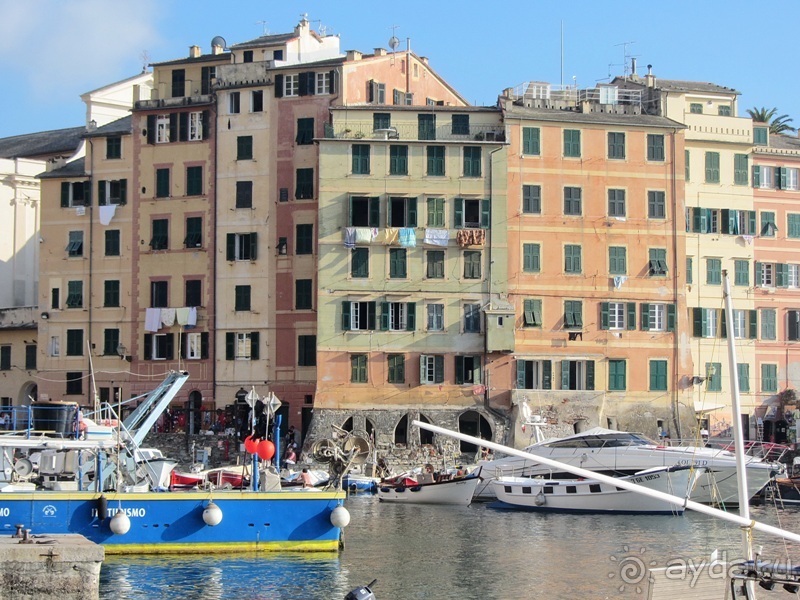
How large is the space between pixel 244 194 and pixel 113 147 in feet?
28.1

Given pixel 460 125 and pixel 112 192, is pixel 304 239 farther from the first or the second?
pixel 112 192

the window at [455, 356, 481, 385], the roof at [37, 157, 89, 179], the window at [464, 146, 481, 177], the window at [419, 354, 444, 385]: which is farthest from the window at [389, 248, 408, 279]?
the roof at [37, 157, 89, 179]

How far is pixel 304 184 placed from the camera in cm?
7600

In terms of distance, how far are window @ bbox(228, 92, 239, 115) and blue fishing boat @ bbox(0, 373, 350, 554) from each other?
38333 millimetres

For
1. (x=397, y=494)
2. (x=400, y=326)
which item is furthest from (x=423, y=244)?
(x=397, y=494)

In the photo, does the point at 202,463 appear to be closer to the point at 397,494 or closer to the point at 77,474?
the point at 397,494

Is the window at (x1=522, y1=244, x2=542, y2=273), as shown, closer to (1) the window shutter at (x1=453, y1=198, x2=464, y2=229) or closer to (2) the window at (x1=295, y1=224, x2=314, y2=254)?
(1) the window shutter at (x1=453, y1=198, x2=464, y2=229)

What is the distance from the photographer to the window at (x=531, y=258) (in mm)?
74000

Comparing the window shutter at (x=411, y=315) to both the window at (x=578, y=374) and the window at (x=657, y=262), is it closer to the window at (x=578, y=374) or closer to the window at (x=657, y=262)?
the window at (x=578, y=374)

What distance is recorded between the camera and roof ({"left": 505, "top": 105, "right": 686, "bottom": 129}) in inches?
2933

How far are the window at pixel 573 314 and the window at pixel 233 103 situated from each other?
791 inches

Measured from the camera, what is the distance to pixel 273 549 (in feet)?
131

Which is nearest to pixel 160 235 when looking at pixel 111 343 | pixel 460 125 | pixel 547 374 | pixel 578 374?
pixel 111 343

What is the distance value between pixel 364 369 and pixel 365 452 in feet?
82.3
